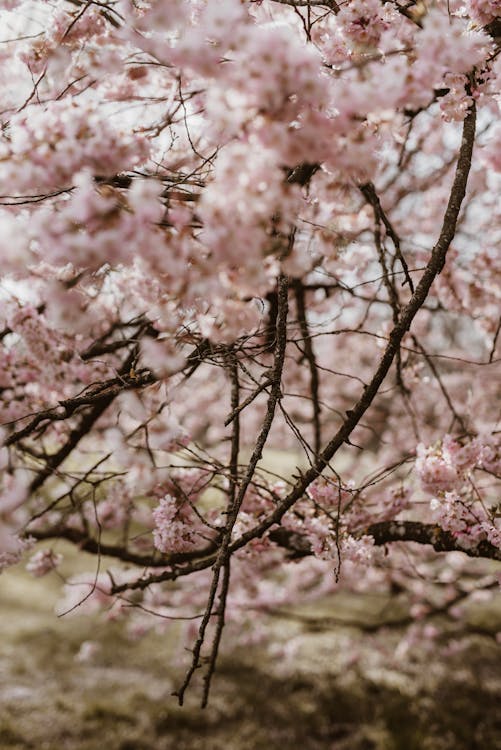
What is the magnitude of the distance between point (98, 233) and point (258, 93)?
37 centimetres

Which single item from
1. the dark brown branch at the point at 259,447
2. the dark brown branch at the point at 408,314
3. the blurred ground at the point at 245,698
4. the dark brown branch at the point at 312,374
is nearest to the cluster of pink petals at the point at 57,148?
the dark brown branch at the point at 259,447

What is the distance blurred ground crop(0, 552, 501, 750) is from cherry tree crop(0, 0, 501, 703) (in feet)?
6.06

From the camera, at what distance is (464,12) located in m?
2.16

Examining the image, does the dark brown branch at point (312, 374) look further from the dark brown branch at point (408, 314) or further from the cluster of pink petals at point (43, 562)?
the cluster of pink petals at point (43, 562)

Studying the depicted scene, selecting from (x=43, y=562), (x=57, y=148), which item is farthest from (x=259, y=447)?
(x=43, y=562)

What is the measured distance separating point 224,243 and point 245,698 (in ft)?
23.3

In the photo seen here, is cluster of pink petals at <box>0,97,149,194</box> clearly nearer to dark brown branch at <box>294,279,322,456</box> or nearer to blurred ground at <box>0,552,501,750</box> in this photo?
dark brown branch at <box>294,279,322,456</box>

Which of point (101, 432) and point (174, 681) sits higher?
point (101, 432)

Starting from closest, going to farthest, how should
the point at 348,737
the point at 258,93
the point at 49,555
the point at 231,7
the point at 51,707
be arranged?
the point at 258,93 < the point at 231,7 < the point at 49,555 < the point at 348,737 < the point at 51,707

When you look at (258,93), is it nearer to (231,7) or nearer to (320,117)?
(320,117)

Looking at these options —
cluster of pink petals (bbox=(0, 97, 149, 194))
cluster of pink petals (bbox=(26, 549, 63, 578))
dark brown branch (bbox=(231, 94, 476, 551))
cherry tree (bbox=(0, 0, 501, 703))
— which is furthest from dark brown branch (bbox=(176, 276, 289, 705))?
cluster of pink petals (bbox=(26, 549, 63, 578))

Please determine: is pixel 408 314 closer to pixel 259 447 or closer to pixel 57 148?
pixel 259 447

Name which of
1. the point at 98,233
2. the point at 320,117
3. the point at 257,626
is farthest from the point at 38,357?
the point at 257,626

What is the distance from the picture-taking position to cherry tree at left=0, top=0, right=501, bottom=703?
1.07 metres
